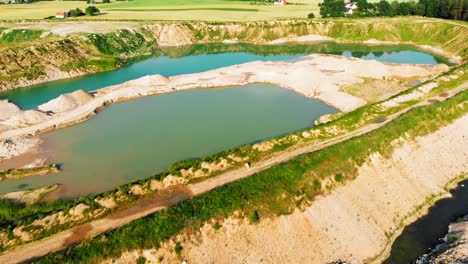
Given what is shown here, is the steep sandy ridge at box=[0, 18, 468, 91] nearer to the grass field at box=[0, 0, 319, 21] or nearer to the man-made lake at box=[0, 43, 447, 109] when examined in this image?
the man-made lake at box=[0, 43, 447, 109]

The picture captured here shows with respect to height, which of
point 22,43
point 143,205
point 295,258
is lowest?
point 295,258

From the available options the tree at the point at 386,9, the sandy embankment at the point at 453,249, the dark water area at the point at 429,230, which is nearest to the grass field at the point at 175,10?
the tree at the point at 386,9

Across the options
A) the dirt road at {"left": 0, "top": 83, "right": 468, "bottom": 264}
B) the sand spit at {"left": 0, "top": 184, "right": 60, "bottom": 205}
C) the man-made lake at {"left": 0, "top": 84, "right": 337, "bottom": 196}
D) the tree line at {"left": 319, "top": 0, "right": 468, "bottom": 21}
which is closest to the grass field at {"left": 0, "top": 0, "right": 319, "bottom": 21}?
the tree line at {"left": 319, "top": 0, "right": 468, "bottom": 21}

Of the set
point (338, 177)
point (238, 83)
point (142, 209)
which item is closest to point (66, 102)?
point (238, 83)

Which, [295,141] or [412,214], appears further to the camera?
[295,141]

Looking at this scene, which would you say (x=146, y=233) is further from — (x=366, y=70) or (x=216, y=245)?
(x=366, y=70)

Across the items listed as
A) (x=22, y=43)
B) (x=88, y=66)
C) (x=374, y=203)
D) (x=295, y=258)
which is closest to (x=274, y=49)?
(x=88, y=66)

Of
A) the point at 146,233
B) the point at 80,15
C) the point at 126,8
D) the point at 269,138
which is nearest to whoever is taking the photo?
the point at 146,233

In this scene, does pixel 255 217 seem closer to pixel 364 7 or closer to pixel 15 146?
pixel 15 146

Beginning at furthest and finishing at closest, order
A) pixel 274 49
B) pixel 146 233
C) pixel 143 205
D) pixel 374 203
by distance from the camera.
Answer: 1. pixel 274 49
2. pixel 374 203
3. pixel 143 205
4. pixel 146 233
